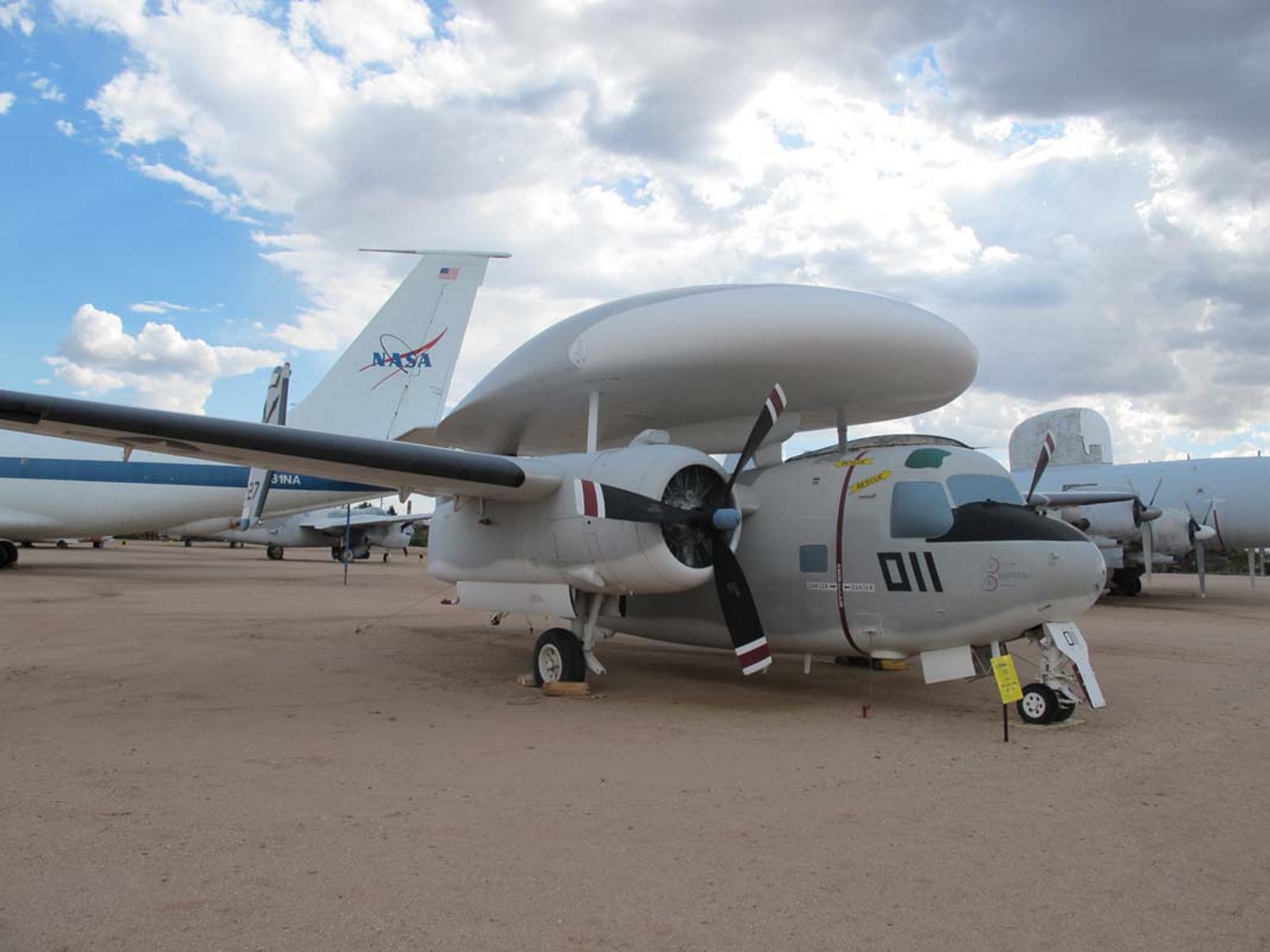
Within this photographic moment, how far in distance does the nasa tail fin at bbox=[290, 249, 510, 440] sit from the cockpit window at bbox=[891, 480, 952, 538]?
12241mm

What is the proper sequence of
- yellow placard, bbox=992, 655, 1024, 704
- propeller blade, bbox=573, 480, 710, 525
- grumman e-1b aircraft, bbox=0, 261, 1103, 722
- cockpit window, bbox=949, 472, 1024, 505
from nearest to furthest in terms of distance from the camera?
yellow placard, bbox=992, 655, 1024, 704 → grumman e-1b aircraft, bbox=0, 261, 1103, 722 → propeller blade, bbox=573, 480, 710, 525 → cockpit window, bbox=949, 472, 1024, 505

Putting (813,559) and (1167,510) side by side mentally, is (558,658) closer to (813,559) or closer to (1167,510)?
(813,559)

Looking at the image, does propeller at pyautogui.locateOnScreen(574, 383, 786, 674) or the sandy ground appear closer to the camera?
the sandy ground

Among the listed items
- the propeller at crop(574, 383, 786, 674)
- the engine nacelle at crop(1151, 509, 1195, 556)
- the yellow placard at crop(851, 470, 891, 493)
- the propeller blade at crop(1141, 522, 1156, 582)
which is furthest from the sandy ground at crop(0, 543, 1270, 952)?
the engine nacelle at crop(1151, 509, 1195, 556)

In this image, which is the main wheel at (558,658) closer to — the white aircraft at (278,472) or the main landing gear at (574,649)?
the main landing gear at (574,649)

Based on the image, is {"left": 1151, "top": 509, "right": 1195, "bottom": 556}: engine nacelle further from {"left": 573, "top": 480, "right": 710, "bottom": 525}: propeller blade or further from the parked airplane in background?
{"left": 573, "top": 480, "right": 710, "bottom": 525}: propeller blade

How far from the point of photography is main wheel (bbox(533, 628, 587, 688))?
32.1 feet

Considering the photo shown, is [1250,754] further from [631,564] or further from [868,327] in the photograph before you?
[631,564]

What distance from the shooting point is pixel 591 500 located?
28.2 ft

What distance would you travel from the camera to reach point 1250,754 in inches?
277

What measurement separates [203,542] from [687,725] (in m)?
90.5

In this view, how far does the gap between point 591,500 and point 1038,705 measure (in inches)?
181

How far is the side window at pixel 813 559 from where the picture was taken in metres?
9.23

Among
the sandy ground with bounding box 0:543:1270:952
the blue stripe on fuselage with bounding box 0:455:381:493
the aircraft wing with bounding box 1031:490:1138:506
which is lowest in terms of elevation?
the sandy ground with bounding box 0:543:1270:952
